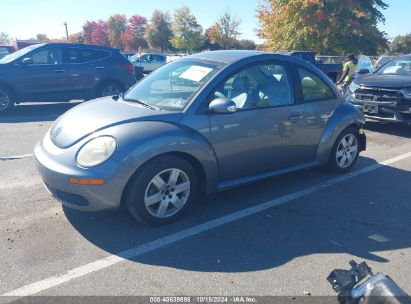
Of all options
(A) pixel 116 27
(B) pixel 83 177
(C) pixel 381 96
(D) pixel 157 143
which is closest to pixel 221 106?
(D) pixel 157 143

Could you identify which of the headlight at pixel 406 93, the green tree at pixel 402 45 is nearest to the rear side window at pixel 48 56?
the headlight at pixel 406 93

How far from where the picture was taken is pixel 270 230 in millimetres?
3643

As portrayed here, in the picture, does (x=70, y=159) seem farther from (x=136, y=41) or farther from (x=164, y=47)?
(x=136, y=41)

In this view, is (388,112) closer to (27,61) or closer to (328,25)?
(27,61)

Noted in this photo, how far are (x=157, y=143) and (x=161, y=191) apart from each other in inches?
18.8

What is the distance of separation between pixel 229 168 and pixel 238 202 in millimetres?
488

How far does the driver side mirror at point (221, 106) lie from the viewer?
370 cm

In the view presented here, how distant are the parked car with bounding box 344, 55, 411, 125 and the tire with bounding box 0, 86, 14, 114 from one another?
8314mm

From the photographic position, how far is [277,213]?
3998mm

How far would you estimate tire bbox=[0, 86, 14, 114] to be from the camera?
945cm

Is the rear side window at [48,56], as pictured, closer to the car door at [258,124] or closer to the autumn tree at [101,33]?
the car door at [258,124]

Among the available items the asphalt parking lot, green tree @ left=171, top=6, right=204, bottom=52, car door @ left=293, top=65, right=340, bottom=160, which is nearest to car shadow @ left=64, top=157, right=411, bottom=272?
the asphalt parking lot

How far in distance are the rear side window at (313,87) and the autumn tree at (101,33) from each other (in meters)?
84.8

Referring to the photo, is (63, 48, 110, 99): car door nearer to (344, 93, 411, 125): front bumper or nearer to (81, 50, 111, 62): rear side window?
(81, 50, 111, 62): rear side window
